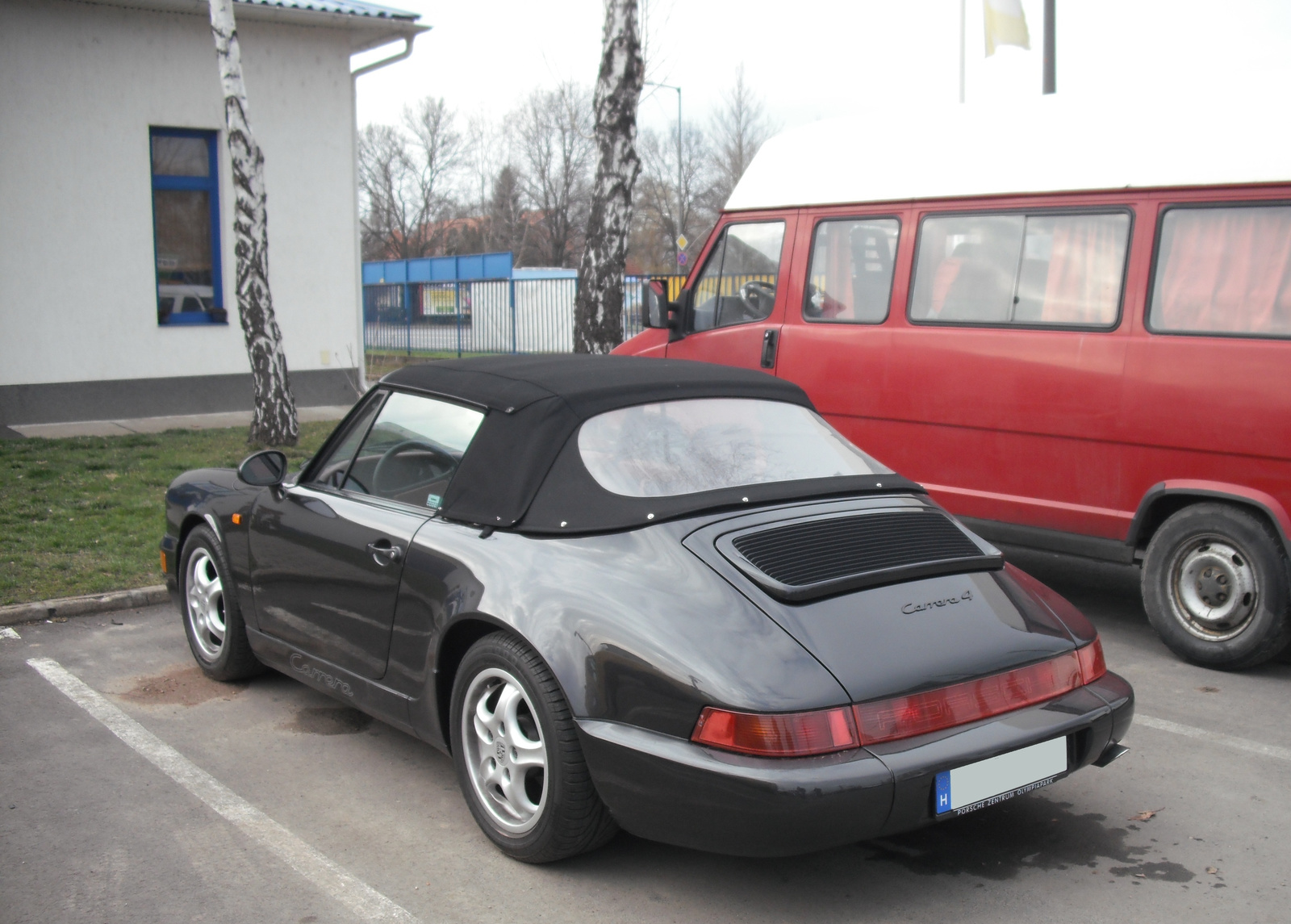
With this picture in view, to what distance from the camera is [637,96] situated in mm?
11047

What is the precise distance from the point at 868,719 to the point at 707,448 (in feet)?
3.88

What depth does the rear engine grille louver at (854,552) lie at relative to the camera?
3.27 meters

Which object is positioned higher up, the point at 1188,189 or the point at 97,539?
the point at 1188,189

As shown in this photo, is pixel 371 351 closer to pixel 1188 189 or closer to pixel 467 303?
pixel 467 303

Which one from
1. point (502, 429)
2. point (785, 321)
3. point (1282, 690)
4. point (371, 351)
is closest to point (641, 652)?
point (502, 429)

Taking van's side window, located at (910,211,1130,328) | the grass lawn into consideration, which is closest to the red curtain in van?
van's side window, located at (910,211,1130,328)

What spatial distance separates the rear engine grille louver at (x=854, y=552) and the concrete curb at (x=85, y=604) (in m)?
4.08

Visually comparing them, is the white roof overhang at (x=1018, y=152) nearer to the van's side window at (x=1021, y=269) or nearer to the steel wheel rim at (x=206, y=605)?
the van's side window at (x=1021, y=269)

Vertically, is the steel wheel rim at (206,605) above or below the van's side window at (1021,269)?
below

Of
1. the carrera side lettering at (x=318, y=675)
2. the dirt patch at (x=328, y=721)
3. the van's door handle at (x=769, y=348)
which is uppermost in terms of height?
the van's door handle at (x=769, y=348)

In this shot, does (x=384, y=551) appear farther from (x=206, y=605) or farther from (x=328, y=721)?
(x=206, y=605)

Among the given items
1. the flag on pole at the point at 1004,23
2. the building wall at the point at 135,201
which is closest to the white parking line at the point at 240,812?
the building wall at the point at 135,201

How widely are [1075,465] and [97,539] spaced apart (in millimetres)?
6051

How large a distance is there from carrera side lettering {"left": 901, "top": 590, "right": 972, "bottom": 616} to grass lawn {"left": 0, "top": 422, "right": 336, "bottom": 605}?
4984 millimetres
